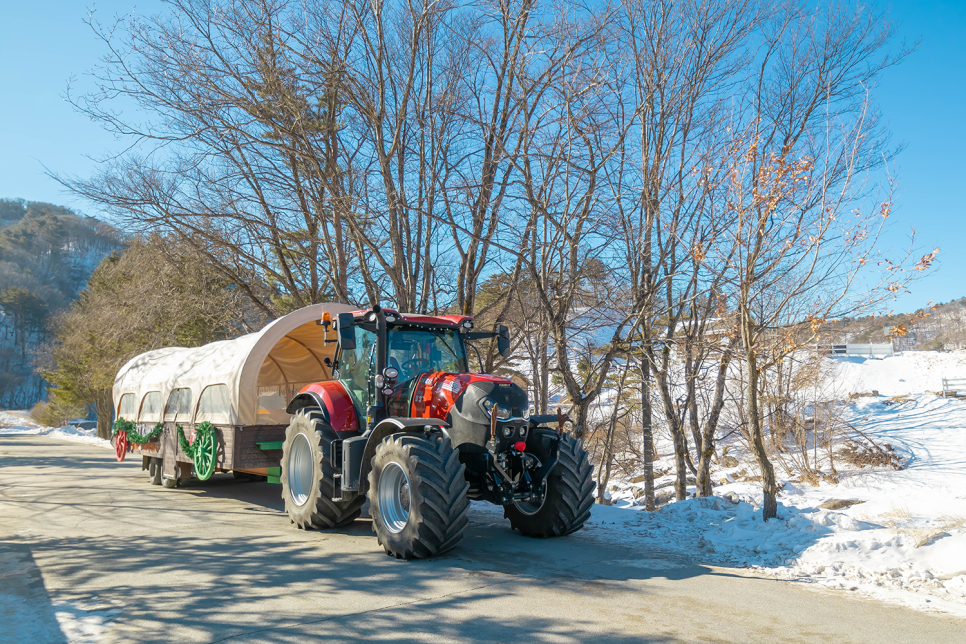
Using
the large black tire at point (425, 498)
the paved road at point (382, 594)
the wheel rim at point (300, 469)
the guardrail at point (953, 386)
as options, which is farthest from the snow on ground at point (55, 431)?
the guardrail at point (953, 386)

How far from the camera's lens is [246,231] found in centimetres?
1544

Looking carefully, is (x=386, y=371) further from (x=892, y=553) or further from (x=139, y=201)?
(x=139, y=201)

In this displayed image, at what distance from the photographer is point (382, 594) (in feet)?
16.8

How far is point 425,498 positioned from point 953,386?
124 ft

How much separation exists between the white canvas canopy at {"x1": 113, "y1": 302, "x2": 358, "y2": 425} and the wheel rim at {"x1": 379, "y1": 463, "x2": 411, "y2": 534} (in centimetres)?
276

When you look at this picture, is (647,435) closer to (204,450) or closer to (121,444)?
(204,450)

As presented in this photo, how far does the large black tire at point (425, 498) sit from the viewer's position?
236 inches

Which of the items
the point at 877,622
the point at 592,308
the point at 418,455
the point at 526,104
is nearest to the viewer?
the point at 877,622

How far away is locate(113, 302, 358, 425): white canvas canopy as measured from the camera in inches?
381

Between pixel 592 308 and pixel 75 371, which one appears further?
pixel 75 371

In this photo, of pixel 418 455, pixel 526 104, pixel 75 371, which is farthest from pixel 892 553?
pixel 75 371

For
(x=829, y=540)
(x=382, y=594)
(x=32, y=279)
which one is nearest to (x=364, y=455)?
(x=382, y=594)

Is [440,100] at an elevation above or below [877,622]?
above

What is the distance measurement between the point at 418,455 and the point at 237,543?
264 centimetres
